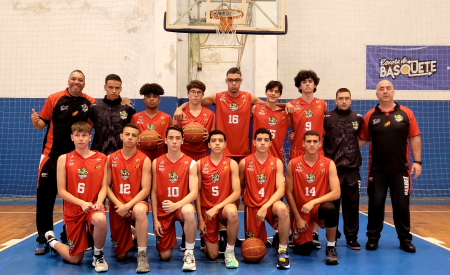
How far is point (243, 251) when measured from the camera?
4504 millimetres

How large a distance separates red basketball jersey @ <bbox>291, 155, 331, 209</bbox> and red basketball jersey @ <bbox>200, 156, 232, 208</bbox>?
82 centimetres

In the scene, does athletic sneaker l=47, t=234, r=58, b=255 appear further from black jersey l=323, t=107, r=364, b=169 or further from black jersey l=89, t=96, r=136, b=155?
black jersey l=323, t=107, r=364, b=169

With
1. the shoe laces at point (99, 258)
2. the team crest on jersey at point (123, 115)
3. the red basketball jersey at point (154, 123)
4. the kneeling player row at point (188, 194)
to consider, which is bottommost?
the shoe laces at point (99, 258)

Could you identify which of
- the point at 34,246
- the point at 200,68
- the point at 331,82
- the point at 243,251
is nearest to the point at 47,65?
the point at 200,68

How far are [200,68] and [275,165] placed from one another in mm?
6761

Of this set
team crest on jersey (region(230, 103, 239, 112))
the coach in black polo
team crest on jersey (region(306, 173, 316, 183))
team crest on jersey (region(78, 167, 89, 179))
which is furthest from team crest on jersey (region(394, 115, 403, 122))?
team crest on jersey (region(78, 167, 89, 179))

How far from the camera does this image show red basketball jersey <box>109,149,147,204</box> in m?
4.68

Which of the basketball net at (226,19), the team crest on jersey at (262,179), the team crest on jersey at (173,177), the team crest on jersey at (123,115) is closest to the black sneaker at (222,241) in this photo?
the team crest on jersey at (262,179)

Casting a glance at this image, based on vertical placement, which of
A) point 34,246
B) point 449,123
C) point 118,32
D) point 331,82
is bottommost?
point 34,246

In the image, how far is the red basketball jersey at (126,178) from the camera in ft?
15.4

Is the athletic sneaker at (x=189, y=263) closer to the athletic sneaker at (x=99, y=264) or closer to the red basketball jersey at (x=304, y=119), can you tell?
the athletic sneaker at (x=99, y=264)

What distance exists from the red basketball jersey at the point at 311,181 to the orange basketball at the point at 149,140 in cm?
173

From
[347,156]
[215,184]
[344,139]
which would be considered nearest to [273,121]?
[344,139]

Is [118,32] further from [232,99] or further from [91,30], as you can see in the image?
[232,99]
